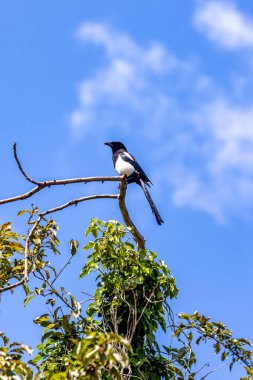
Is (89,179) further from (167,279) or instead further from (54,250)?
(167,279)

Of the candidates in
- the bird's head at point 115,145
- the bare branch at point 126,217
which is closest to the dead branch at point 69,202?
the bare branch at point 126,217

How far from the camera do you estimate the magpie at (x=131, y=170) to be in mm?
9086

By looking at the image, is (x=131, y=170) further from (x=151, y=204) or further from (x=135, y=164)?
(x=151, y=204)

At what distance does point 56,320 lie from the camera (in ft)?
23.2

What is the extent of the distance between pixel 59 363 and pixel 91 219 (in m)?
1.55

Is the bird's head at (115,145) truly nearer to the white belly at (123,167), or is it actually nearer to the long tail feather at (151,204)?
the white belly at (123,167)

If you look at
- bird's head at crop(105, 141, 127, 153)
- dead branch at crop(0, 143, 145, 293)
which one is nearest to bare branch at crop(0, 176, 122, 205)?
dead branch at crop(0, 143, 145, 293)

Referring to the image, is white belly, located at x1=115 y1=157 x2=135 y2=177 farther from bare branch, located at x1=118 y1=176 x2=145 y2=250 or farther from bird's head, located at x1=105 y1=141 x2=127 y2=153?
bare branch, located at x1=118 y1=176 x2=145 y2=250

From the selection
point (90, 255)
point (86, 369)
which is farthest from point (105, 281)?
point (86, 369)

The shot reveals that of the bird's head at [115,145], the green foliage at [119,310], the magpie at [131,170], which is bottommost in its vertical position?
the green foliage at [119,310]

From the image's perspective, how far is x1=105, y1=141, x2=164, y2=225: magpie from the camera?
909 cm

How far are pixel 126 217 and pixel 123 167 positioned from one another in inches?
68.6

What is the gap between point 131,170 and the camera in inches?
Answer: 381

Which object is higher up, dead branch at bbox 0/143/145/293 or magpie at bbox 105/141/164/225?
magpie at bbox 105/141/164/225
